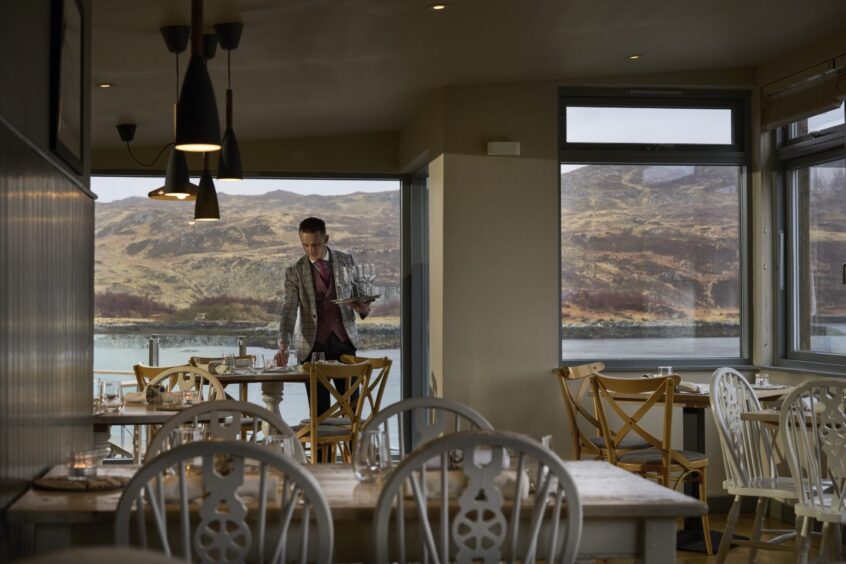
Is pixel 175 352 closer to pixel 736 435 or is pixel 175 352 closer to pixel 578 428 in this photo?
pixel 578 428

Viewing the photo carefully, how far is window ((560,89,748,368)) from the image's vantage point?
6.82 meters

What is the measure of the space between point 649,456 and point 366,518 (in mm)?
3366

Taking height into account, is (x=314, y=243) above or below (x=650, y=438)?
above

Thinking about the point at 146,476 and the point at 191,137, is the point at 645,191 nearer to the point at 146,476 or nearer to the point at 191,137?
the point at 191,137

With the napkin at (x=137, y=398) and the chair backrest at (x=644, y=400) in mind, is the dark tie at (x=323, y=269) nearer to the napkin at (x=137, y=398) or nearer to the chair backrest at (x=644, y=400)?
Answer: the napkin at (x=137, y=398)

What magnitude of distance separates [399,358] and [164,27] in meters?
3.84

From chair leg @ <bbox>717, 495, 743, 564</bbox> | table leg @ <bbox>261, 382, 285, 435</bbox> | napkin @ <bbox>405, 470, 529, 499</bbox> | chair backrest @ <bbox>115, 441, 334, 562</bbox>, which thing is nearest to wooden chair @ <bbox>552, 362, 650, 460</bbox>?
chair leg @ <bbox>717, 495, 743, 564</bbox>

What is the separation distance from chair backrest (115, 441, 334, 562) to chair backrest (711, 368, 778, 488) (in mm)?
2924

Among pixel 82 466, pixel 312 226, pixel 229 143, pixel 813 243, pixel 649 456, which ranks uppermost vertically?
pixel 229 143

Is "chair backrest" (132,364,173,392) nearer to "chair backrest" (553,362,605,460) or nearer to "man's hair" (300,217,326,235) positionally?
"man's hair" (300,217,326,235)

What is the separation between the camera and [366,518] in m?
2.49

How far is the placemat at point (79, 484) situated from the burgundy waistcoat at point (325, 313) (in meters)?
4.62

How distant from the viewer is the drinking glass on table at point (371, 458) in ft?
9.20

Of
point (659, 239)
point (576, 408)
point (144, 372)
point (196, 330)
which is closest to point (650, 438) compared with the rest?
point (576, 408)
